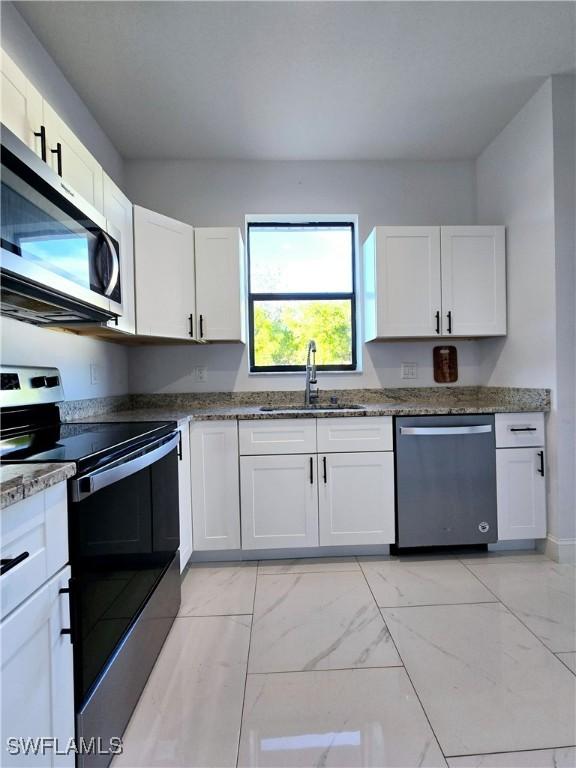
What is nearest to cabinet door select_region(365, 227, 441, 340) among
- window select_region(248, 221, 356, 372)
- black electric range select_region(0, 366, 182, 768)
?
window select_region(248, 221, 356, 372)

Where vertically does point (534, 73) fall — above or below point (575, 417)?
above

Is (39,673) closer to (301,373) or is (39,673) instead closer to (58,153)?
(58,153)

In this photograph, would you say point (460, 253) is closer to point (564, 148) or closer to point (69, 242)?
point (564, 148)

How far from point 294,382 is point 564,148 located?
2.13 meters

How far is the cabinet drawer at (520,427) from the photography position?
2.29 metres

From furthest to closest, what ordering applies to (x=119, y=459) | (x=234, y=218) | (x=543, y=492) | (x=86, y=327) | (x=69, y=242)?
1. (x=234, y=218)
2. (x=543, y=492)
3. (x=86, y=327)
4. (x=69, y=242)
5. (x=119, y=459)

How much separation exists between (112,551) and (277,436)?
1231 millimetres

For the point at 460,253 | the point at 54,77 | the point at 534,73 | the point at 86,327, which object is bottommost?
the point at 86,327

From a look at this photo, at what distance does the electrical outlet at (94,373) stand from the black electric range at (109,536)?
563 millimetres

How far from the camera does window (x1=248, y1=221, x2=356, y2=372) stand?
2965 mm

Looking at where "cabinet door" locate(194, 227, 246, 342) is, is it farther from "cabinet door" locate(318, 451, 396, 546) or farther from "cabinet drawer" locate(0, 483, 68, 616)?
"cabinet drawer" locate(0, 483, 68, 616)

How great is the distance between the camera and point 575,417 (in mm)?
2207

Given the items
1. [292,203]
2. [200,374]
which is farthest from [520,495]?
[292,203]

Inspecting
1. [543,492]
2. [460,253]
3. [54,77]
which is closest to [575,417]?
[543,492]
